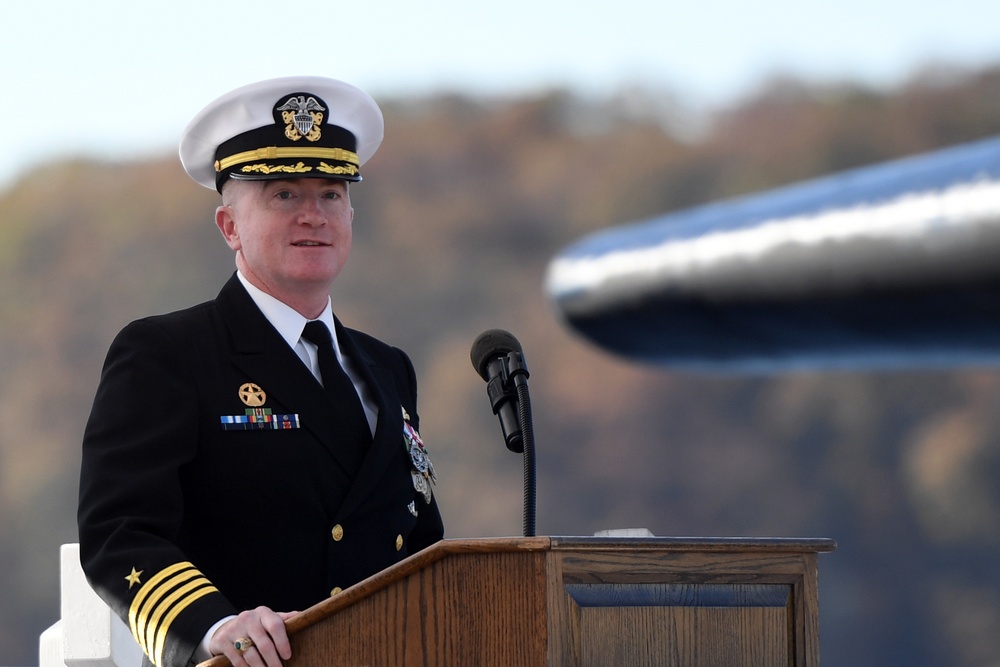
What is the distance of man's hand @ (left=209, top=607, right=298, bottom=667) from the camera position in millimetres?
1470

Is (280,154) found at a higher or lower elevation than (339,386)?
higher

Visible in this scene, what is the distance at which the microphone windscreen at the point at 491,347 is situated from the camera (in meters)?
1.84

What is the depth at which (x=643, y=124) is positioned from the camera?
25.4 meters

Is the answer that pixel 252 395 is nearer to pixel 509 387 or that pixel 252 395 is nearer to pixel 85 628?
pixel 509 387

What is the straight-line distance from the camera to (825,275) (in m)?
1.58

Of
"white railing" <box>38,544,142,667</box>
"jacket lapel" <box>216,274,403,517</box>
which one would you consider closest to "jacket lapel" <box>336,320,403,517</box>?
"jacket lapel" <box>216,274,403,517</box>

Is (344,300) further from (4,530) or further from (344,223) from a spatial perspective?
(344,223)

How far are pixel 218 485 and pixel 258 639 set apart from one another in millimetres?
382

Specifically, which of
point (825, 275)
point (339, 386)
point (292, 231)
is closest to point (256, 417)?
point (339, 386)

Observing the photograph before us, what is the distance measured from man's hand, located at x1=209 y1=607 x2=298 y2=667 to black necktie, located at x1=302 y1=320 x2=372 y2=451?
1.45 feet

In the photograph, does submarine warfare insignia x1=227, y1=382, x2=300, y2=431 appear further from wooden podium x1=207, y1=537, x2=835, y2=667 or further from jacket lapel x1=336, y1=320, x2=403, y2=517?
wooden podium x1=207, y1=537, x2=835, y2=667

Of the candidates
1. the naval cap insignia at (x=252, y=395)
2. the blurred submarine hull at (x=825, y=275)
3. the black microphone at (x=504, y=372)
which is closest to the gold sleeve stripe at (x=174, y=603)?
the naval cap insignia at (x=252, y=395)

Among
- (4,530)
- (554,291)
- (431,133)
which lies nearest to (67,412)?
(4,530)

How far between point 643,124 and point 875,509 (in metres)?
7.88
